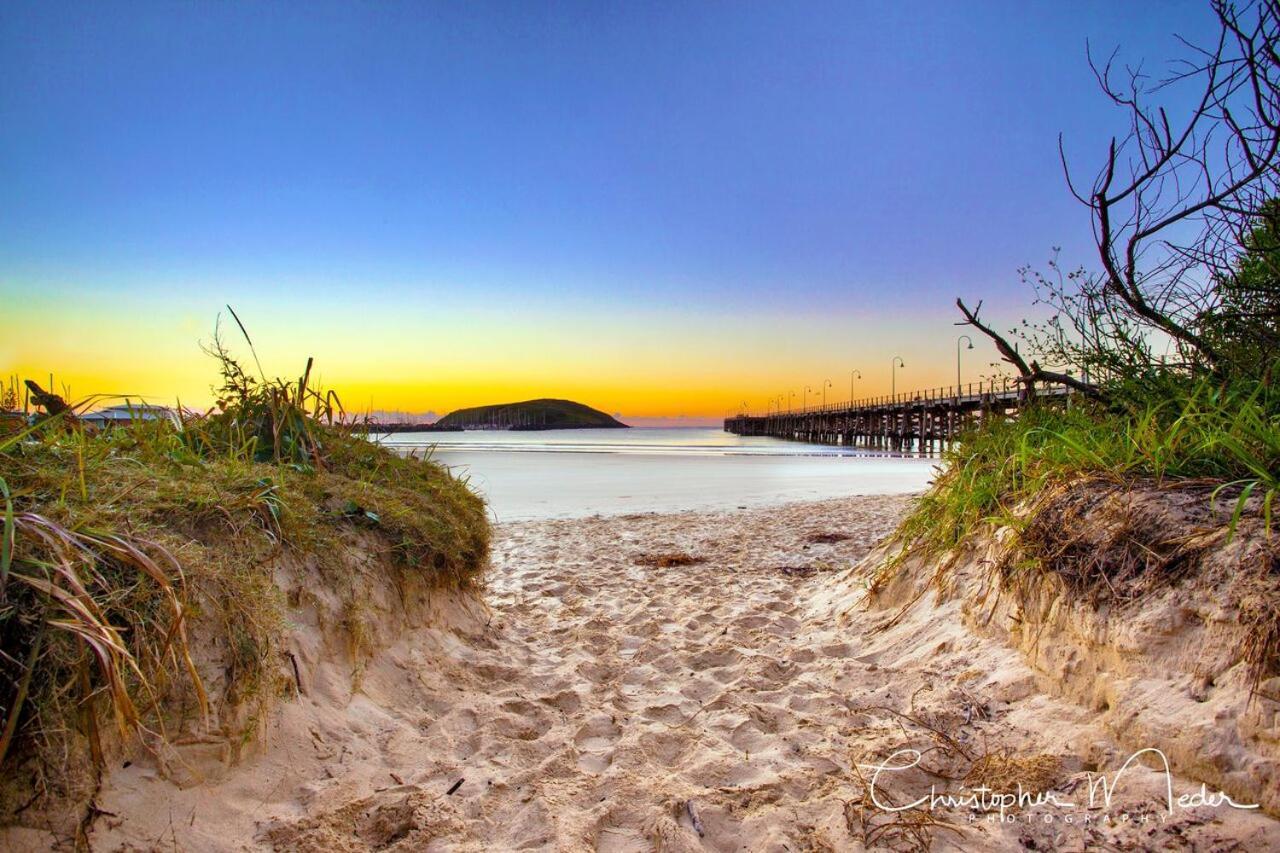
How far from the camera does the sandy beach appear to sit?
1.95m

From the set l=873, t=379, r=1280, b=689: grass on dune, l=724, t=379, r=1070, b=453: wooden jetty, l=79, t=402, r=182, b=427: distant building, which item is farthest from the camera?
l=724, t=379, r=1070, b=453: wooden jetty

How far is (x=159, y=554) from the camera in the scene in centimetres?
211

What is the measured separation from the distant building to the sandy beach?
1.89 m

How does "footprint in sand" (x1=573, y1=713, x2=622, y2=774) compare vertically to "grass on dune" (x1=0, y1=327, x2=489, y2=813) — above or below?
below

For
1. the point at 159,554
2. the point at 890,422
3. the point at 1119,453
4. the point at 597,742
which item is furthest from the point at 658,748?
the point at 890,422

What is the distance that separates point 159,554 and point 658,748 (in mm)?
2027

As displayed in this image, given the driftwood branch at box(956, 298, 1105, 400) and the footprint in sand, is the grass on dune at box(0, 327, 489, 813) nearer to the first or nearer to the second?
the footprint in sand

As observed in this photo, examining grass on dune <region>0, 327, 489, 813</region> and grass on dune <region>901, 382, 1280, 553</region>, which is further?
grass on dune <region>901, 382, 1280, 553</region>

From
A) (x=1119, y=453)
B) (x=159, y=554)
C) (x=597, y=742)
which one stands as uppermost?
(x=1119, y=453)

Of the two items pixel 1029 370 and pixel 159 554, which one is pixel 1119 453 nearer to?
pixel 1029 370

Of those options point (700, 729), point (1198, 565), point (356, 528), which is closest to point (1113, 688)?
point (1198, 565)

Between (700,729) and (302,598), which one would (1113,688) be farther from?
(302,598)

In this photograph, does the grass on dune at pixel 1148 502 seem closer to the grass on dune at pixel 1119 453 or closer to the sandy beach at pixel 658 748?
the grass on dune at pixel 1119 453

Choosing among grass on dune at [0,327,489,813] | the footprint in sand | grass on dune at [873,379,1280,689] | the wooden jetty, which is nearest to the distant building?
grass on dune at [0,327,489,813]
